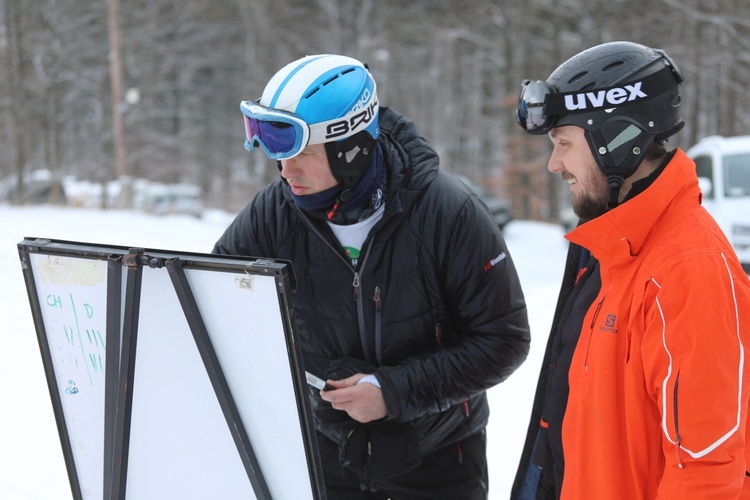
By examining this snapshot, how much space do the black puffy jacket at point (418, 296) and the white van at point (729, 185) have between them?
7410 millimetres

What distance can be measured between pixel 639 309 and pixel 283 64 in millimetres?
28992

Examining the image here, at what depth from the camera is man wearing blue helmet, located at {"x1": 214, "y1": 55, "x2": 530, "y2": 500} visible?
7.26 feet

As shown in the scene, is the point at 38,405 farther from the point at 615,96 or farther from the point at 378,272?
the point at 615,96

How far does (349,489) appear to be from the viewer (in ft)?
8.37

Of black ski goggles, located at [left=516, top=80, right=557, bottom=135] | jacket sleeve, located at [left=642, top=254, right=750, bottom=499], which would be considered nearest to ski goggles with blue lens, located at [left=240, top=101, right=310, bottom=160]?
black ski goggles, located at [left=516, top=80, right=557, bottom=135]

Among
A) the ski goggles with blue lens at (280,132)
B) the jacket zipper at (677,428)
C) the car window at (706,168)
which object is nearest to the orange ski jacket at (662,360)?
the jacket zipper at (677,428)

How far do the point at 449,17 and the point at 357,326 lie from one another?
30.1 metres

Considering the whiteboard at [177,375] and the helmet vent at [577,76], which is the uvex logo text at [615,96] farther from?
the whiteboard at [177,375]

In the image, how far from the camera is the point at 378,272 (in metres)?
2.31

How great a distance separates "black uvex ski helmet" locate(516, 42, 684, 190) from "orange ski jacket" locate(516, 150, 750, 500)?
10cm

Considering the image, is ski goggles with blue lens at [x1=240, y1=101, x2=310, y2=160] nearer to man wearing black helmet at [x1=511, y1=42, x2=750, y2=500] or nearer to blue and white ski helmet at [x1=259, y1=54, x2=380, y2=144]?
blue and white ski helmet at [x1=259, y1=54, x2=380, y2=144]

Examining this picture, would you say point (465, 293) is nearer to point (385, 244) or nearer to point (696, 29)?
point (385, 244)

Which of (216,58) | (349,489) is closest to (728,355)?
(349,489)

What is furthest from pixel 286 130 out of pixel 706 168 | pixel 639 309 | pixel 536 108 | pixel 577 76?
pixel 706 168
